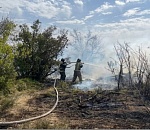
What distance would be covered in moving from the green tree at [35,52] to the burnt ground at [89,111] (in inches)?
214

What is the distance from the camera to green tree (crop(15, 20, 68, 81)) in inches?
672

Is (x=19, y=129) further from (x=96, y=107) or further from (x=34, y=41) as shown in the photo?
(x=34, y=41)

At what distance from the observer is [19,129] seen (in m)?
6.44

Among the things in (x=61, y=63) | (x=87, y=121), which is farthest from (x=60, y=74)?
(x=87, y=121)

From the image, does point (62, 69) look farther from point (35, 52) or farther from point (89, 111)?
point (89, 111)

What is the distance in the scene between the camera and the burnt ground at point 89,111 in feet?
23.5

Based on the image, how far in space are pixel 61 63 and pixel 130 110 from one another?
10.3 metres

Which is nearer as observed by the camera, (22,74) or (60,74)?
(22,74)

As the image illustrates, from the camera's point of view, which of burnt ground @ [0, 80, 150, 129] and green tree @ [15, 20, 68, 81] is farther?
green tree @ [15, 20, 68, 81]

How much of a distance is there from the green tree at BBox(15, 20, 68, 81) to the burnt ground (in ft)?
17.9

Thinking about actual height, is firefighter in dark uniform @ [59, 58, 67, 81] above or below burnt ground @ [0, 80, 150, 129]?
above

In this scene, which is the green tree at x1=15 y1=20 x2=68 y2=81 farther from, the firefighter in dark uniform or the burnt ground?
the burnt ground

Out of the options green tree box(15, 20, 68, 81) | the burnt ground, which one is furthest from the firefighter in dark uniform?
the burnt ground

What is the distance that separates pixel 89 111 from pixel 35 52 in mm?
9399
